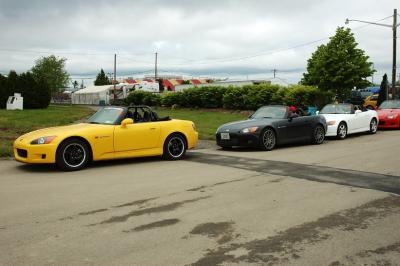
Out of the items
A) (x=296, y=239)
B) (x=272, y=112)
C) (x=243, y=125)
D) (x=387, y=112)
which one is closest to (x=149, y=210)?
(x=296, y=239)

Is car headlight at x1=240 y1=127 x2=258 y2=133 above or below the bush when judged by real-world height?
below

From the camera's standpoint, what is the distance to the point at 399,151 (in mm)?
11812

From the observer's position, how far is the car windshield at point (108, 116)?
10312mm

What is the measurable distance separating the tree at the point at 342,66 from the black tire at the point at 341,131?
26.2 meters

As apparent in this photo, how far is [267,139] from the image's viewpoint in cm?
1280

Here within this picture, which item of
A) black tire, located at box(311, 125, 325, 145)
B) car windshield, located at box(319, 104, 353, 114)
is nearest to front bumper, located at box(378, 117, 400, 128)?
car windshield, located at box(319, 104, 353, 114)

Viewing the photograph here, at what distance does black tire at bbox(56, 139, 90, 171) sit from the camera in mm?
9079

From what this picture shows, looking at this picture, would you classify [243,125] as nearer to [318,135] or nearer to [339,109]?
[318,135]

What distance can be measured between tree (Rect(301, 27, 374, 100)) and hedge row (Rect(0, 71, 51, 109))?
24.8 m

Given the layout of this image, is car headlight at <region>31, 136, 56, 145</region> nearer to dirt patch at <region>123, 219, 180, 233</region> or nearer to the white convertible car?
dirt patch at <region>123, 219, 180, 233</region>

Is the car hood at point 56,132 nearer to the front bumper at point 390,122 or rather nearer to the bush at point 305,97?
the front bumper at point 390,122

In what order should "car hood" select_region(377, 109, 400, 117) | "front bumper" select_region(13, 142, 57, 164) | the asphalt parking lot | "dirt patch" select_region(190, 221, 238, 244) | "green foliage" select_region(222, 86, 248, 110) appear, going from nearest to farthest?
the asphalt parking lot → "dirt patch" select_region(190, 221, 238, 244) → "front bumper" select_region(13, 142, 57, 164) → "car hood" select_region(377, 109, 400, 117) → "green foliage" select_region(222, 86, 248, 110)

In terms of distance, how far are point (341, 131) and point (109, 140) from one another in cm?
929

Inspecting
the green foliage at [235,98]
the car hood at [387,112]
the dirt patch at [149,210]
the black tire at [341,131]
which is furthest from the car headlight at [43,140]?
the green foliage at [235,98]
